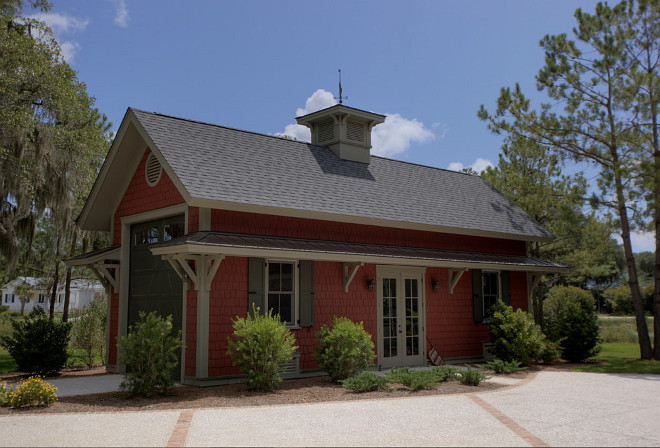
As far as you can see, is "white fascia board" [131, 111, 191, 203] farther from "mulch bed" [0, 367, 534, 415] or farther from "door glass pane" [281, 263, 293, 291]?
"mulch bed" [0, 367, 534, 415]

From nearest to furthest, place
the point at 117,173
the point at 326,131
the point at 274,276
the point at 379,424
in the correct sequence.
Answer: the point at 379,424 → the point at 274,276 → the point at 117,173 → the point at 326,131

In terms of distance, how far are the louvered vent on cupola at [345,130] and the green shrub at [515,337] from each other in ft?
19.1

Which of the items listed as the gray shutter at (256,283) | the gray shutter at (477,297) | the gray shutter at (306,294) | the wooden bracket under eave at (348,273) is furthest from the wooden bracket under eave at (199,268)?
the gray shutter at (477,297)

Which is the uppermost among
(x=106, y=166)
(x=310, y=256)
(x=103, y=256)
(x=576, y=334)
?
(x=106, y=166)

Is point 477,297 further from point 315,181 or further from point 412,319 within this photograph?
point 315,181

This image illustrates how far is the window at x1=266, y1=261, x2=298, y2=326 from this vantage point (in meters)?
11.8

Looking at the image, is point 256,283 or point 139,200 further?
point 139,200

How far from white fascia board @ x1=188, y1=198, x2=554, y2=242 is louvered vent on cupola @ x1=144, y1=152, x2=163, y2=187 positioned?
2267mm

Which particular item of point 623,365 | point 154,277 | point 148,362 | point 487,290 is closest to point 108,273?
point 154,277

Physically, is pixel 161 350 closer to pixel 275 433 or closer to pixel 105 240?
pixel 275 433

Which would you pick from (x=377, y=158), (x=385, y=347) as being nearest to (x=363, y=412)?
(x=385, y=347)

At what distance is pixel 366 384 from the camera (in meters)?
9.73

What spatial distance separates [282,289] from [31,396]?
5.03 m

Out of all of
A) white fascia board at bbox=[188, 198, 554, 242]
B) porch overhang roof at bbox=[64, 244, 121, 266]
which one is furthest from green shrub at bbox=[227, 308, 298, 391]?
porch overhang roof at bbox=[64, 244, 121, 266]
